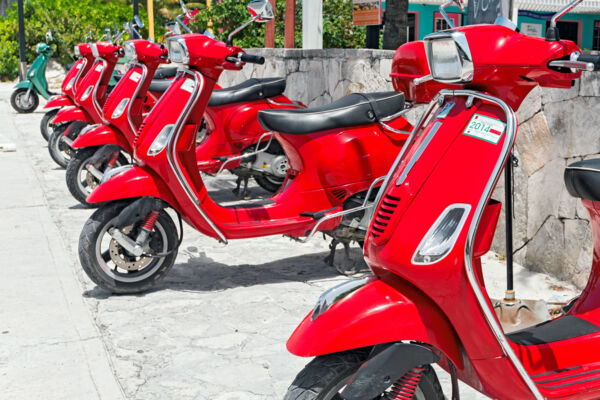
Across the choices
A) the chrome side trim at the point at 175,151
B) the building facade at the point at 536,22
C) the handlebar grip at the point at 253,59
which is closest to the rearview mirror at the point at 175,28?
the chrome side trim at the point at 175,151

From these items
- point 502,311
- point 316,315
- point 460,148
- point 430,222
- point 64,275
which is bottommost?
point 64,275

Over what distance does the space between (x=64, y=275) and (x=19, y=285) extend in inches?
11.0

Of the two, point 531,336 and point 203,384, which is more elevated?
point 531,336

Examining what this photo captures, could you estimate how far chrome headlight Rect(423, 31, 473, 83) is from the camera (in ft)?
7.28

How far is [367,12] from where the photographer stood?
7.38 m

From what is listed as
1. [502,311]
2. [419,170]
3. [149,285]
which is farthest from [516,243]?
[419,170]

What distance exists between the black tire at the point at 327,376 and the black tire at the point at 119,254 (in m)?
2.20

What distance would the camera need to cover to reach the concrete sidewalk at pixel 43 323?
3170 millimetres

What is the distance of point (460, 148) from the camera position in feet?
7.40

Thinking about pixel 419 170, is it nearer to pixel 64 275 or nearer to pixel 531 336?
pixel 531 336

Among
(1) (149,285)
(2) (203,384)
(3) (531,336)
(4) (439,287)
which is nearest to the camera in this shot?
(4) (439,287)

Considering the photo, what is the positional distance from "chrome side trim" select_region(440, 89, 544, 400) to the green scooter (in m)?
10.8

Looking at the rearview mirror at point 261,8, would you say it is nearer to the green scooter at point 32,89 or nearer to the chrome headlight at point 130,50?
the chrome headlight at point 130,50

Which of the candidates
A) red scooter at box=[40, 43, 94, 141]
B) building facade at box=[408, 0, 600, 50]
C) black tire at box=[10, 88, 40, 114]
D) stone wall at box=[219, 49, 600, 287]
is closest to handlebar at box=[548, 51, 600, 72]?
stone wall at box=[219, 49, 600, 287]
